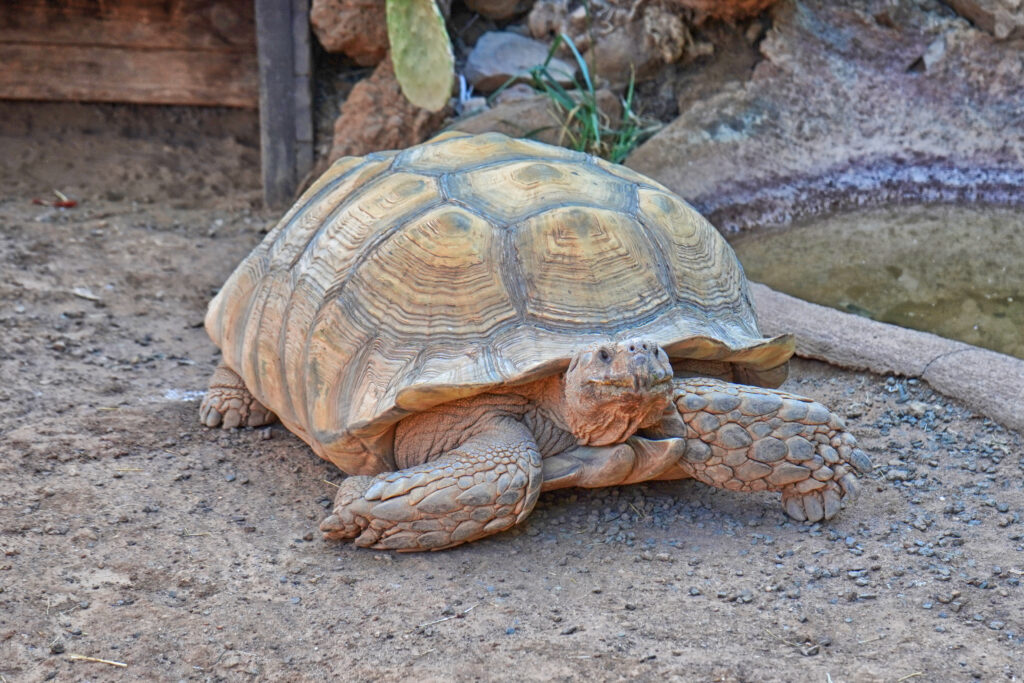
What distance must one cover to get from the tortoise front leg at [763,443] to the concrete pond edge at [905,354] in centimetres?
86

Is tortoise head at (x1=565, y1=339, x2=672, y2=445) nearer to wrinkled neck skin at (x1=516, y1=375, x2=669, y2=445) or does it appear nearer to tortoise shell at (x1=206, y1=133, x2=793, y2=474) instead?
wrinkled neck skin at (x1=516, y1=375, x2=669, y2=445)

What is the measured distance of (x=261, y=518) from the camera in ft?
9.62

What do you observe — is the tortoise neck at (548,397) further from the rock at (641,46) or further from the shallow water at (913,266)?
the rock at (641,46)

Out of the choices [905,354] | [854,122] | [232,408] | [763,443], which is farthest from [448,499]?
[854,122]

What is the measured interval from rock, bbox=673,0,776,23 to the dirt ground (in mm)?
3036

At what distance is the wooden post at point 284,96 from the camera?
5609mm

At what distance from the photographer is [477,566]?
2.67 metres

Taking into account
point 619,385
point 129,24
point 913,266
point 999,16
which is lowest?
point 913,266

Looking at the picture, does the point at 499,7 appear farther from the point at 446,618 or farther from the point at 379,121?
the point at 446,618

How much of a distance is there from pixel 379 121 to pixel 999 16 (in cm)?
351

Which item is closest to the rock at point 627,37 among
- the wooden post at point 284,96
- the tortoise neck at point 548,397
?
the wooden post at point 284,96

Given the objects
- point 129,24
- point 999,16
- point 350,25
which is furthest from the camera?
point 999,16

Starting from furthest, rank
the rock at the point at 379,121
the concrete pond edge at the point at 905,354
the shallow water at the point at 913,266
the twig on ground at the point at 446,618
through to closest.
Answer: the rock at the point at 379,121, the shallow water at the point at 913,266, the concrete pond edge at the point at 905,354, the twig on ground at the point at 446,618

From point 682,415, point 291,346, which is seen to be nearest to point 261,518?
point 291,346
